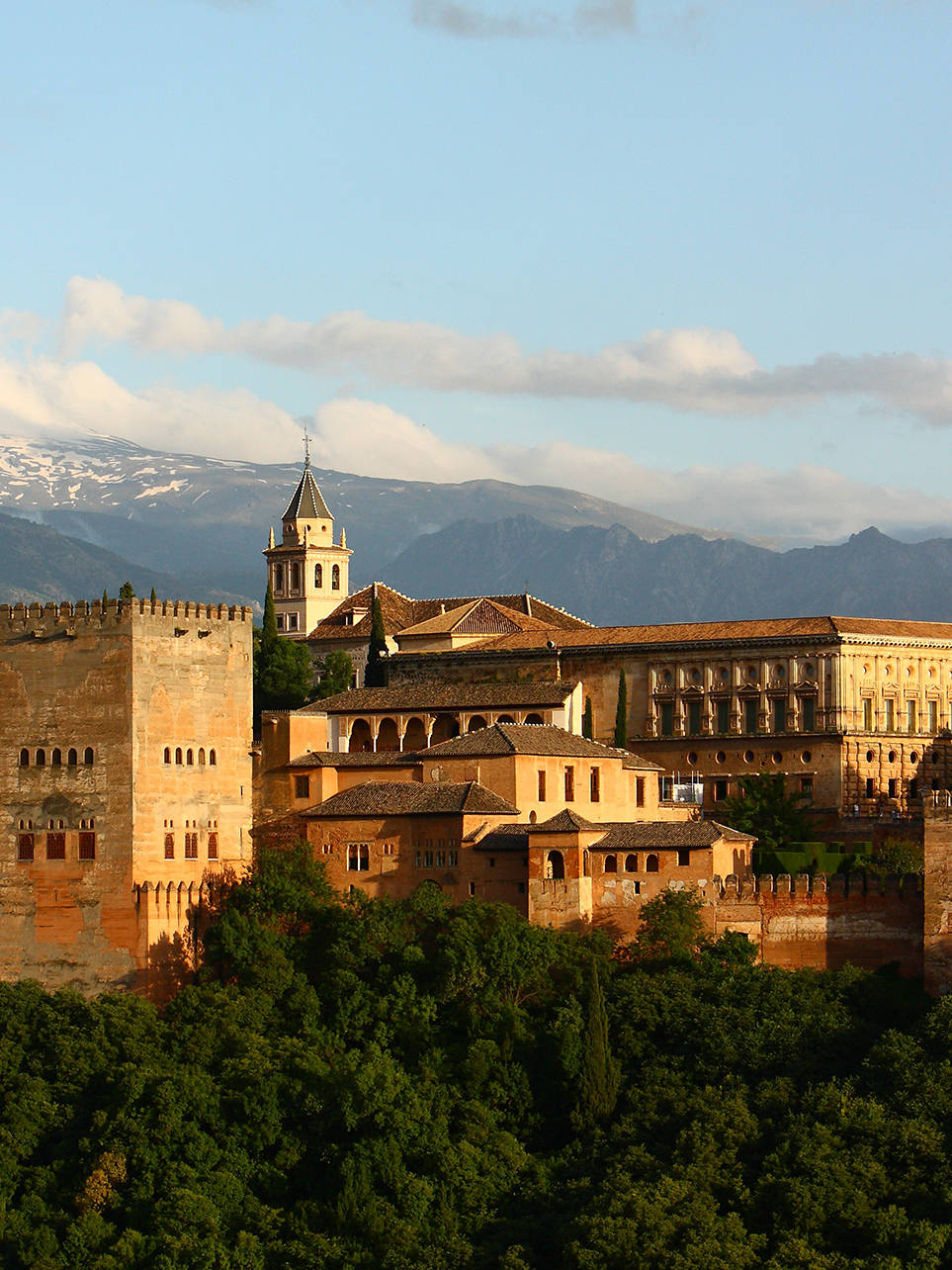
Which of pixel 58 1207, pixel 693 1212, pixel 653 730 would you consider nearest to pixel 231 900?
pixel 58 1207

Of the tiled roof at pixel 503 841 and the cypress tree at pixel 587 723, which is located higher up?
the cypress tree at pixel 587 723

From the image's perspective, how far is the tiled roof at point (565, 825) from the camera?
67.9 m

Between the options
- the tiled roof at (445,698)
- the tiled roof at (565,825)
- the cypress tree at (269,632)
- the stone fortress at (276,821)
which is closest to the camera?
the stone fortress at (276,821)

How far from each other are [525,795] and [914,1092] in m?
16.6

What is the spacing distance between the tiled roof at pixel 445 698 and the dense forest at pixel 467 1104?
12.7 m

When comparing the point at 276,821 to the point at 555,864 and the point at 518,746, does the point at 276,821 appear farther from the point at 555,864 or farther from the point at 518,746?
the point at 555,864

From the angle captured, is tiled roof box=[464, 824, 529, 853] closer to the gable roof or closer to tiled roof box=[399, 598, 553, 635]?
the gable roof

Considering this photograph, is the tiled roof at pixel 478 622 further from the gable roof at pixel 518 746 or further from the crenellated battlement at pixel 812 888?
the crenellated battlement at pixel 812 888

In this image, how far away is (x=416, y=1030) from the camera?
6575cm

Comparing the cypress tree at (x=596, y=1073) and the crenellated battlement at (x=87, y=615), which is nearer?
the cypress tree at (x=596, y=1073)

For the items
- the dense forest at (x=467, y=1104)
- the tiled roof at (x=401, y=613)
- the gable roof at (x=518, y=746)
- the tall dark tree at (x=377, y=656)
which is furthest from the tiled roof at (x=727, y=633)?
the dense forest at (x=467, y=1104)

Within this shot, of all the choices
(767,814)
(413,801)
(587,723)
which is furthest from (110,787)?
(587,723)

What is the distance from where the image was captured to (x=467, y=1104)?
207ft

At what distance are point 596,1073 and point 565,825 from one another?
7.49 meters
